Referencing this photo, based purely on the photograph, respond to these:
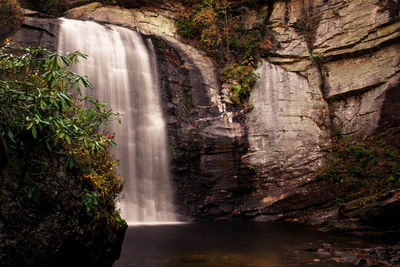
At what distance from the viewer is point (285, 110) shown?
43.2ft

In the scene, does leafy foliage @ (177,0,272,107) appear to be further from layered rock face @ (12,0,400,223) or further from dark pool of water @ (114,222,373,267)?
dark pool of water @ (114,222,373,267)

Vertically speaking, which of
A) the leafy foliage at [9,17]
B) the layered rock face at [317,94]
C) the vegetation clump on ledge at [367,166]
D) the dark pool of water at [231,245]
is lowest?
the dark pool of water at [231,245]

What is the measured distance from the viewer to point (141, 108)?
12.2 meters

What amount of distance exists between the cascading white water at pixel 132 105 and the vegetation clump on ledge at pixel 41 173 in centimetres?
613

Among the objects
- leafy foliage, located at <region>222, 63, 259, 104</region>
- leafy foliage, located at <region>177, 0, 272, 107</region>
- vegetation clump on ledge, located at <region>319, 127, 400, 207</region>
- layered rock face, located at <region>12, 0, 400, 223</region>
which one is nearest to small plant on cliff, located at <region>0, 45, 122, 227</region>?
layered rock face, located at <region>12, 0, 400, 223</region>

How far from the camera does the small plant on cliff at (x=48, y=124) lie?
3.65 meters

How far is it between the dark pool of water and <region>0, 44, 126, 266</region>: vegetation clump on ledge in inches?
67.3

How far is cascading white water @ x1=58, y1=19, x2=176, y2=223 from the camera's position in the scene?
11.0 metres

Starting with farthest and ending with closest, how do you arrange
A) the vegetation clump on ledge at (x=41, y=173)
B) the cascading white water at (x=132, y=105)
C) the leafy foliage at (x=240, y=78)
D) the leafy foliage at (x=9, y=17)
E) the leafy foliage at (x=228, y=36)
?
the leafy foliage at (x=228, y=36)
the leafy foliage at (x=240, y=78)
the leafy foliage at (x=9, y=17)
the cascading white water at (x=132, y=105)
the vegetation clump on ledge at (x=41, y=173)

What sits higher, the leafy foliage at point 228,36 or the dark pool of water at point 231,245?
the leafy foliage at point 228,36

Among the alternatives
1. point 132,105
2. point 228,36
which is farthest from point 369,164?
point 228,36

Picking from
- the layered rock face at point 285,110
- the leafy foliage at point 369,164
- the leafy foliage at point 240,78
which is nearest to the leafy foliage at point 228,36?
the leafy foliage at point 240,78

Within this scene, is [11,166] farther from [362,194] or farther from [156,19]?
[156,19]

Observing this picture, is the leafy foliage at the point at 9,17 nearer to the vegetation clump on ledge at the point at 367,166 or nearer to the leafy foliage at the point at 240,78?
the leafy foliage at the point at 240,78
